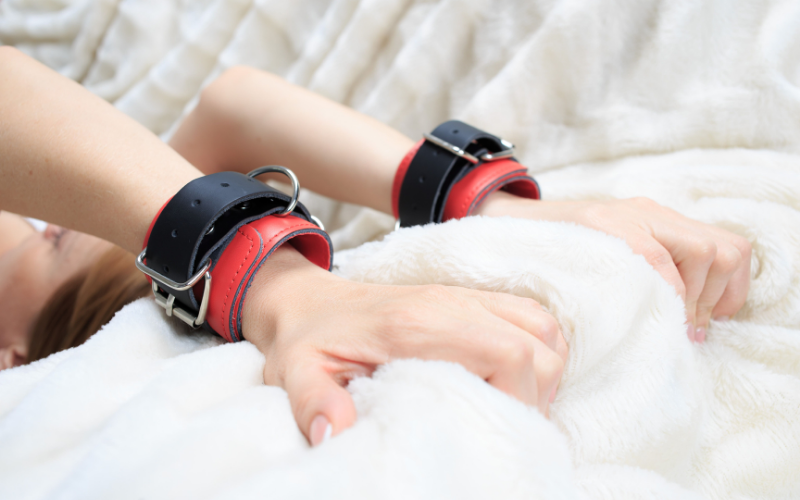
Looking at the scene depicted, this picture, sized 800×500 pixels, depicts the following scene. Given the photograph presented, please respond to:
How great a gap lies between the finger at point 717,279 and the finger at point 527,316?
200 millimetres

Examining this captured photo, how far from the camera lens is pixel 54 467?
0.31 meters

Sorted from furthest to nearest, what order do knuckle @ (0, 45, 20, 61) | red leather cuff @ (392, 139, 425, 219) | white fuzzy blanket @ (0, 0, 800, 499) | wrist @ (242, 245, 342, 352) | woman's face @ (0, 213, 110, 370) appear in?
woman's face @ (0, 213, 110, 370)
red leather cuff @ (392, 139, 425, 219)
knuckle @ (0, 45, 20, 61)
wrist @ (242, 245, 342, 352)
white fuzzy blanket @ (0, 0, 800, 499)

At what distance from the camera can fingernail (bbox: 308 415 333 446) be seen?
0.30 metres

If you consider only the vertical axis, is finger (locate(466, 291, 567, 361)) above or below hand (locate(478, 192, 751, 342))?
below

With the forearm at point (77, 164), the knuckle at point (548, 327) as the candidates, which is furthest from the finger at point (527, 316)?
the forearm at point (77, 164)

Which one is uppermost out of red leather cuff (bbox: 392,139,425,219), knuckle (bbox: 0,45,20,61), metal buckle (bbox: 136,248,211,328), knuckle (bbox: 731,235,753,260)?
knuckle (bbox: 731,235,753,260)

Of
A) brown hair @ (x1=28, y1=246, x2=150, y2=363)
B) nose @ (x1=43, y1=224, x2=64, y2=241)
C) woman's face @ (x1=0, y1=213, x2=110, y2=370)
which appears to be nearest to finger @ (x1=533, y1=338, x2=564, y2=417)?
brown hair @ (x1=28, y1=246, x2=150, y2=363)

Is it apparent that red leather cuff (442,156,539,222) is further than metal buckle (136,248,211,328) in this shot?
Yes

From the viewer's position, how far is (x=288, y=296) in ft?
1.43

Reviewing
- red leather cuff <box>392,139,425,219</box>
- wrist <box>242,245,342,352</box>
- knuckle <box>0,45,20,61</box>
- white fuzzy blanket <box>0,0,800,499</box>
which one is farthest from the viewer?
red leather cuff <box>392,139,425,219</box>

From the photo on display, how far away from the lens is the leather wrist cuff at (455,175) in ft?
2.00

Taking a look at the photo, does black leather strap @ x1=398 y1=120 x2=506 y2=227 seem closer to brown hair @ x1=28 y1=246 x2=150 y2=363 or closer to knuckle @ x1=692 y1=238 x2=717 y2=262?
knuckle @ x1=692 y1=238 x2=717 y2=262

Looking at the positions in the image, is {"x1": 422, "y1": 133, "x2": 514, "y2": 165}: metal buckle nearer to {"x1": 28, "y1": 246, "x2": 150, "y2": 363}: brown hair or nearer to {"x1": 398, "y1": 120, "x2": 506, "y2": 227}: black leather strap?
{"x1": 398, "y1": 120, "x2": 506, "y2": 227}: black leather strap

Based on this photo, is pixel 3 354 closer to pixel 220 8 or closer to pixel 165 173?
pixel 165 173
